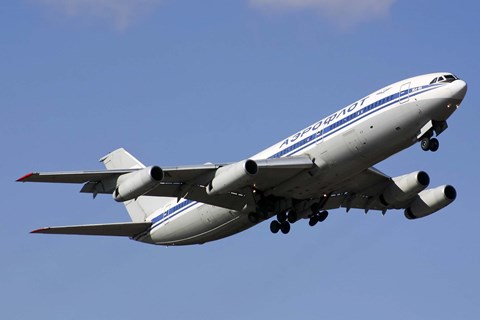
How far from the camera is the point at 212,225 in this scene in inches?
2307

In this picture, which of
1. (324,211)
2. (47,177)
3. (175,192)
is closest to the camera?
(47,177)

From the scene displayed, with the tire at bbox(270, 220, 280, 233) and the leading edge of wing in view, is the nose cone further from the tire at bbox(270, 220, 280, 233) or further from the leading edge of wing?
the leading edge of wing

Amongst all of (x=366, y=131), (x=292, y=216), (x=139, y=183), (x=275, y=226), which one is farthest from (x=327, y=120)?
(x=139, y=183)

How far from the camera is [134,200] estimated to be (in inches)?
2426

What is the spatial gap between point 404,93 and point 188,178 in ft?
37.6

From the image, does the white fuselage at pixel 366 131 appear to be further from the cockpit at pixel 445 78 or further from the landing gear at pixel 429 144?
the landing gear at pixel 429 144

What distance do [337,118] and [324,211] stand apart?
777cm

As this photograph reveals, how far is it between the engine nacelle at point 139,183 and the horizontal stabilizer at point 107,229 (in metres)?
5.49

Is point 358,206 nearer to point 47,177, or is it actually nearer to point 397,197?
point 397,197

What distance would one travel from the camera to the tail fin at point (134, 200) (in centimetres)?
6350

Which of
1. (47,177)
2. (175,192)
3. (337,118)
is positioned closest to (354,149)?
(337,118)

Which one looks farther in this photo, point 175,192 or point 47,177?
point 175,192

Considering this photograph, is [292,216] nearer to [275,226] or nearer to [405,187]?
[275,226]

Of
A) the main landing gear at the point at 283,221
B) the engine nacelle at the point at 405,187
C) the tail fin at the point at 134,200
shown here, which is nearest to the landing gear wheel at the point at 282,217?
the main landing gear at the point at 283,221
